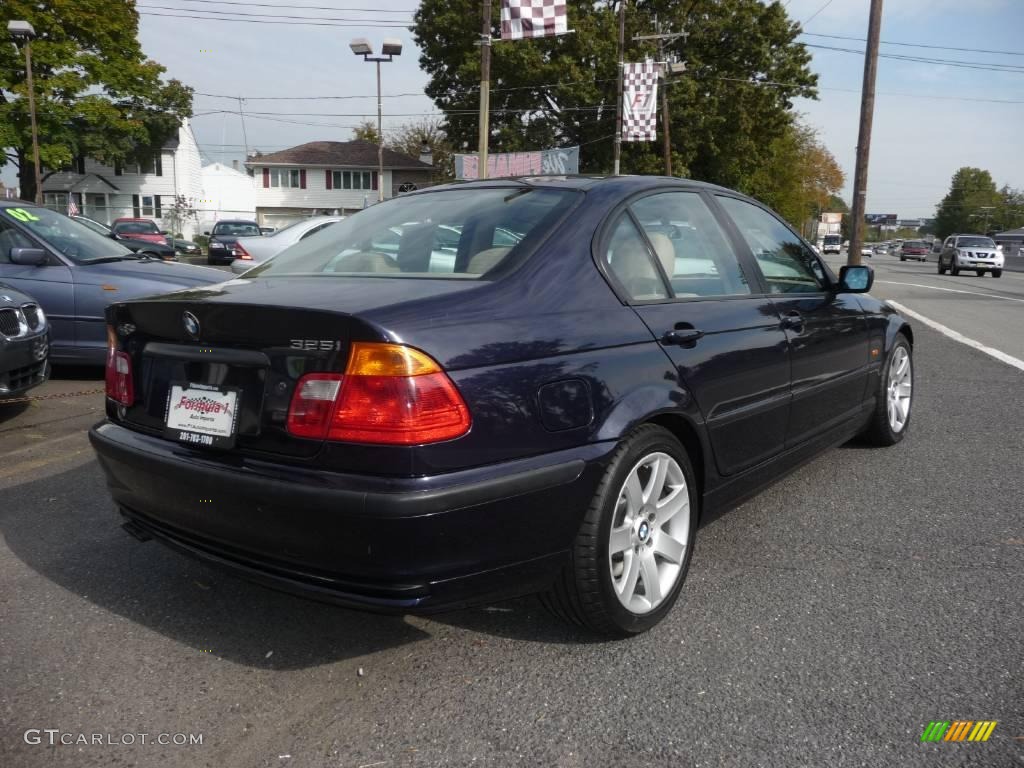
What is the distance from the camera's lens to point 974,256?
32.8 metres

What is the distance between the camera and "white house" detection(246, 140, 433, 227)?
5812 centimetres

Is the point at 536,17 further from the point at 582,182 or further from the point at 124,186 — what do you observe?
the point at 124,186

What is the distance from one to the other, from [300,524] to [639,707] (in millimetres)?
1043

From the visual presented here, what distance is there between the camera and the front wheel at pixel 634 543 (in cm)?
237

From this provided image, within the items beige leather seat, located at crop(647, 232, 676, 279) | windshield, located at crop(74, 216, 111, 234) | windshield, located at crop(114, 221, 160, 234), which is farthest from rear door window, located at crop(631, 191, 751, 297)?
windshield, located at crop(114, 221, 160, 234)

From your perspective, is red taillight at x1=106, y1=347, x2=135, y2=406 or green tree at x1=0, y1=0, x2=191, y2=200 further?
green tree at x1=0, y1=0, x2=191, y2=200

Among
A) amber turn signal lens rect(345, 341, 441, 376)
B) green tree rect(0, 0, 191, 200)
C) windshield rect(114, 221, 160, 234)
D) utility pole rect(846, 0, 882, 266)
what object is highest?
green tree rect(0, 0, 191, 200)

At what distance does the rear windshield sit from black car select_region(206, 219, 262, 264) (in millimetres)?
22284

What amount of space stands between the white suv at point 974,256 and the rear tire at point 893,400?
106 ft

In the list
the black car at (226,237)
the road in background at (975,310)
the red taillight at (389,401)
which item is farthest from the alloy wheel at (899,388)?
the black car at (226,237)

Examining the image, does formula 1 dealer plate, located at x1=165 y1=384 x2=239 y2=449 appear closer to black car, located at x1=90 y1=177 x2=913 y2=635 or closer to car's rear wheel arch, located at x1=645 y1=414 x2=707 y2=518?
black car, located at x1=90 y1=177 x2=913 y2=635

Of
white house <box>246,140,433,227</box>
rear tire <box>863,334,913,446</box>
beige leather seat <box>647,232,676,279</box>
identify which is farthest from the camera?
white house <box>246,140,433,227</box>

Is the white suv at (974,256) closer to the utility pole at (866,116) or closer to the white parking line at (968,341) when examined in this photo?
the utility pole at (866,116)

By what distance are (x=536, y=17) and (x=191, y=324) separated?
13.0m
